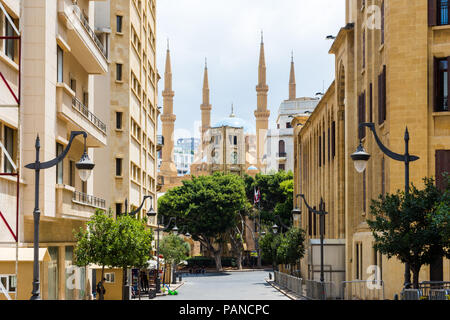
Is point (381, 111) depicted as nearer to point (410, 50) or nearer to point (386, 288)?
point (410, 50)

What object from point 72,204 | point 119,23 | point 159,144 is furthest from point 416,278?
point 159,144

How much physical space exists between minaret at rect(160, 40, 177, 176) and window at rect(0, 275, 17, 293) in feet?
459

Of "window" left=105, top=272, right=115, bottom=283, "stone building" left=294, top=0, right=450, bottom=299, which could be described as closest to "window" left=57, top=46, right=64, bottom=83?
"stone building" left=294, top=0, right=450, bottom=299

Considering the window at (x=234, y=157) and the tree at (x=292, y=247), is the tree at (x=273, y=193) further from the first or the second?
the tree at (x=292, y=247)

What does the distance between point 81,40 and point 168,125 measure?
445 feet

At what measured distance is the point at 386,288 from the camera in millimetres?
28516

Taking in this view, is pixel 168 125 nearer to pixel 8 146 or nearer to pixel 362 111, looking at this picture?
pixel 362 111

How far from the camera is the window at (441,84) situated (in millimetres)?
27406

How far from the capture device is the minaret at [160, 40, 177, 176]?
16200 centimetres

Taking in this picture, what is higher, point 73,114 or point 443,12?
point 443,12

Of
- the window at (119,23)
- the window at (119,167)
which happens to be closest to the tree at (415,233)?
the window at (119,167)

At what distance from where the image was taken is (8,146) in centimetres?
2103

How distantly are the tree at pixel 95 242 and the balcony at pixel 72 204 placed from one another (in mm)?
565
